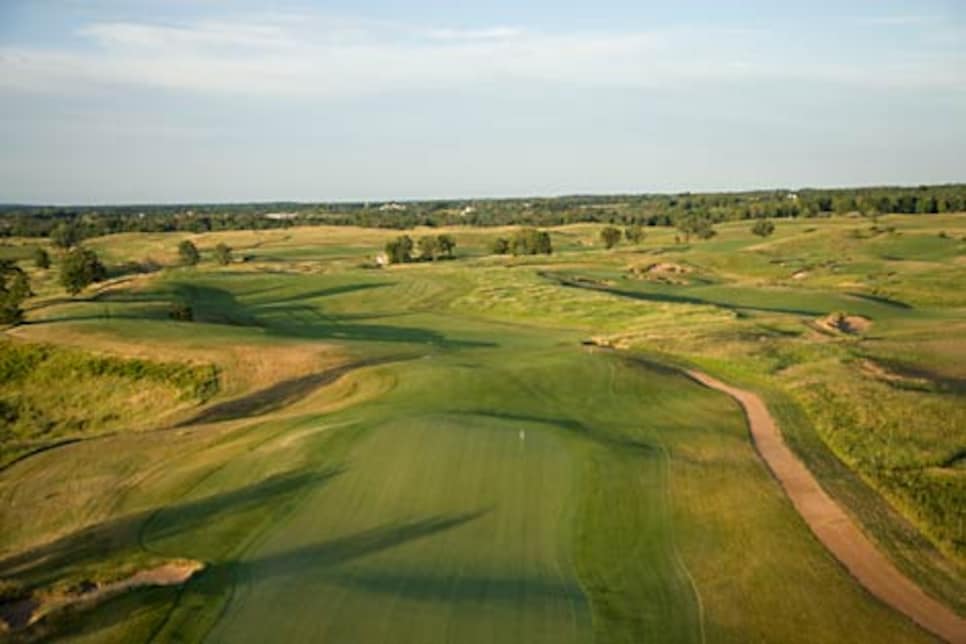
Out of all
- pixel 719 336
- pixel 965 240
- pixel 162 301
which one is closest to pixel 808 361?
pixel 719 336

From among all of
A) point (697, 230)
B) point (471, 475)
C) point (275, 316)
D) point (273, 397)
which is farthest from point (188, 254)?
point (471, 475)

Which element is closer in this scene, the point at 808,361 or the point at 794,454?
the point at 794,454

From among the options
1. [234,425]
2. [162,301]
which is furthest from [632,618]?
[162,301]

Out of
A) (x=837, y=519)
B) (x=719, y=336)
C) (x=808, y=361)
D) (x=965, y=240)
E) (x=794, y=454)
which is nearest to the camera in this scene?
(x=837, y=519)

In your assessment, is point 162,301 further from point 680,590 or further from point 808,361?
point 680,590

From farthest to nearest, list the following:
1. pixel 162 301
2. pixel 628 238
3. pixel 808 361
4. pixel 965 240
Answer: pixel 628 238 → pixel 965 240 → pixel 162 301 → pixel 808 361

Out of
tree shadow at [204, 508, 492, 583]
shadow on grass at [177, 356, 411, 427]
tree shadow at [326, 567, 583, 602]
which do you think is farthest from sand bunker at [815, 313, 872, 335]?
tree shadow at [326, 567, 583, 602]

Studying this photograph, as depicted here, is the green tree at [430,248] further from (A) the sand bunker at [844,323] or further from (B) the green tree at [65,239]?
(A) the sand bunker at [844,323]

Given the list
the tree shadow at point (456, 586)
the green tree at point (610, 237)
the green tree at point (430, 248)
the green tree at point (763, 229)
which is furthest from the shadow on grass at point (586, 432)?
the green tree at point (763, 229)
